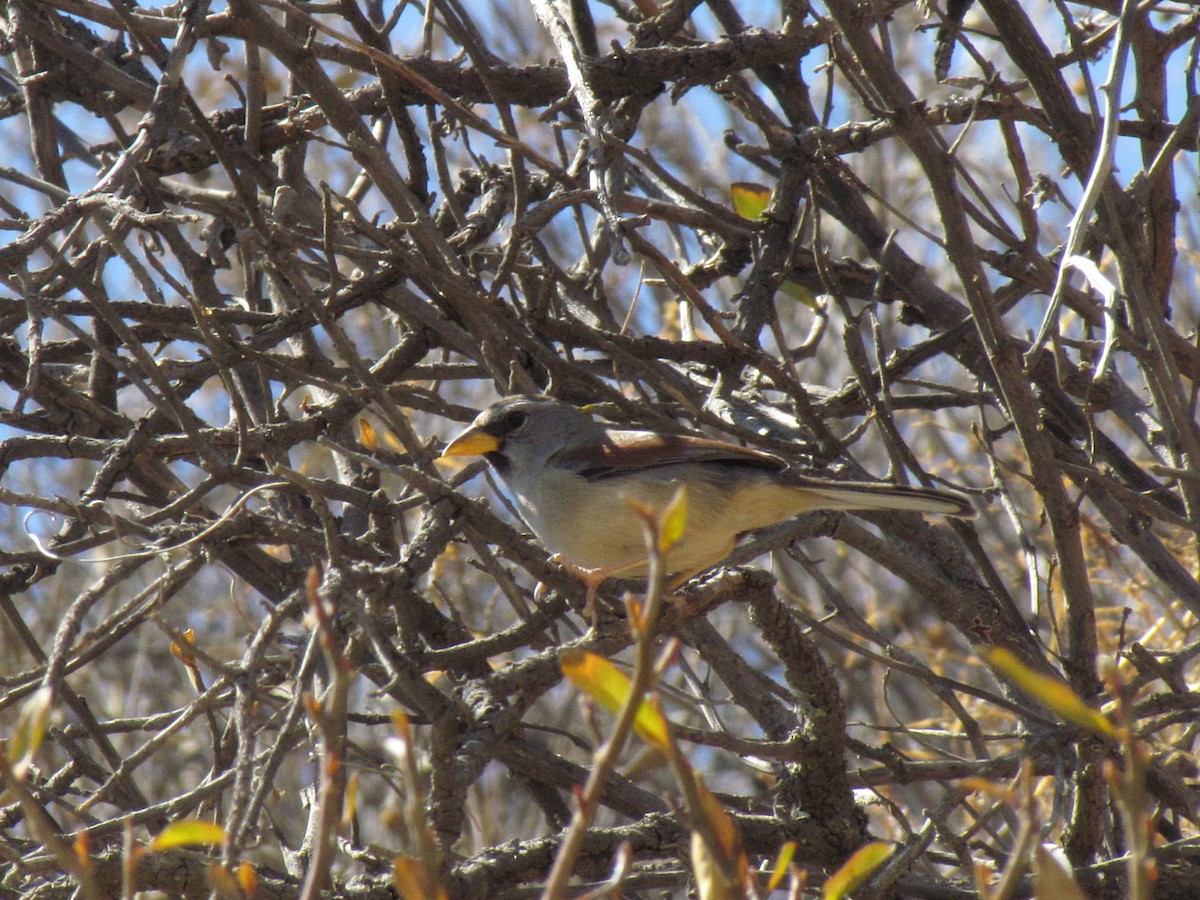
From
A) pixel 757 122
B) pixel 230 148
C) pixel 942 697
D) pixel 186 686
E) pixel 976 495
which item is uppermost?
pixel 230 148

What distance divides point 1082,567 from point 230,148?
2958 mm

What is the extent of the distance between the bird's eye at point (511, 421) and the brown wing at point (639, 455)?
0.59 feet

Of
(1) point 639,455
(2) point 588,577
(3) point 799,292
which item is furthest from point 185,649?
(3) point 799,292

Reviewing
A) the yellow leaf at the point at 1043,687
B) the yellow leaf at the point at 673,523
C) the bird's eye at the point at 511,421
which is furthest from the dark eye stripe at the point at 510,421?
the yellow leaf at the point at 1043,687

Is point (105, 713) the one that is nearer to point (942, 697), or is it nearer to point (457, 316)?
point (457, 316)

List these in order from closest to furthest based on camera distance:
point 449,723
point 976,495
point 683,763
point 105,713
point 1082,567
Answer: point 683,763 → point 449,723 → point 1082,567 → point 976,495 → point 105,713

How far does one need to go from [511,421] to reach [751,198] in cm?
117

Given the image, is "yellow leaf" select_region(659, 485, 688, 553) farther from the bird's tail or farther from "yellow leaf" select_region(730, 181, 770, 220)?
"yellow leaf" select_region(730, 181, 770, 220)

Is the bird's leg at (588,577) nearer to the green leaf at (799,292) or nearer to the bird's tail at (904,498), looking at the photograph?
the bird's tail at (904,498)

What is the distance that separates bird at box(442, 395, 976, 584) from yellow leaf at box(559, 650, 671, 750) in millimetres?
2141

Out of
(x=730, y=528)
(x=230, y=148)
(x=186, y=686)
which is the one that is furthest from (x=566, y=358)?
(x=186, y=686)

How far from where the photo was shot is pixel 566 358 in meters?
4.44

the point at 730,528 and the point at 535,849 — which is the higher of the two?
the point at 730,528

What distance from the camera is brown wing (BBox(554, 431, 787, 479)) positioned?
4.24m
